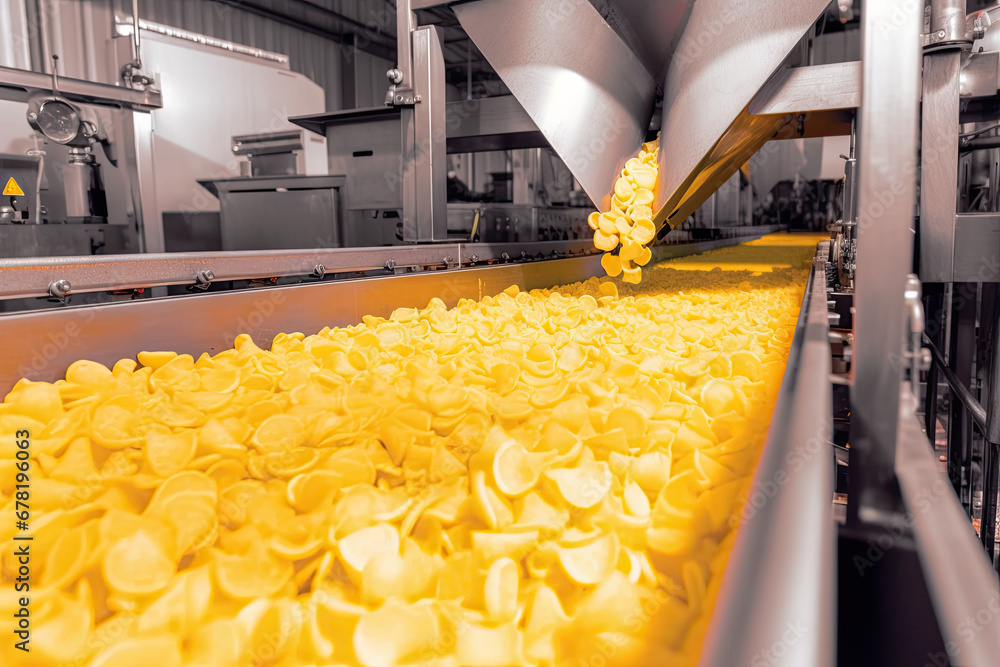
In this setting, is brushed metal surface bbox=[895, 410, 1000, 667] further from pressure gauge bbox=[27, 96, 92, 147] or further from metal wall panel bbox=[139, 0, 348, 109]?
metal wall panel bbox=[139, 0, 348, 109]

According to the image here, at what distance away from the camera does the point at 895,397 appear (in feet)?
2.00

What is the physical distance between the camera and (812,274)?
2100 millimetres

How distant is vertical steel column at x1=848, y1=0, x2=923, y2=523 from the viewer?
62 centimetres

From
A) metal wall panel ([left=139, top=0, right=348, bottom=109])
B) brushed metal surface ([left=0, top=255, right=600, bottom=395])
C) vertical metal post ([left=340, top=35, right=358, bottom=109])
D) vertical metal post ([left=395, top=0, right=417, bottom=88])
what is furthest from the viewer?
vertical metal post ([left=340, top=35, right=358, bottom=109])

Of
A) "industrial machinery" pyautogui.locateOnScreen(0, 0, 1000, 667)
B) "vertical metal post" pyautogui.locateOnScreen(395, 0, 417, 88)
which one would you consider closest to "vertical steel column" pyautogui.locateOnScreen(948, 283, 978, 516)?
"industrial machinery" pyautogui.locateOnScreen(0, 0, 1000, 667)

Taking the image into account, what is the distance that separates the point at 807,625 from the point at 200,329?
127 centimetres

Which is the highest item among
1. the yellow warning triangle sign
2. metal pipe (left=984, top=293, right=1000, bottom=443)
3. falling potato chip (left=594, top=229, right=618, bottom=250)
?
the yellow warning triangle sign

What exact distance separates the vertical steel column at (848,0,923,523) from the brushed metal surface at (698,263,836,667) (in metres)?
0.10

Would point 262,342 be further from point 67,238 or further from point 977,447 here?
point 977,447

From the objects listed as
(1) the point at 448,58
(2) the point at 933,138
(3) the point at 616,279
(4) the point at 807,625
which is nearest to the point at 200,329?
(4) the point at 807,625

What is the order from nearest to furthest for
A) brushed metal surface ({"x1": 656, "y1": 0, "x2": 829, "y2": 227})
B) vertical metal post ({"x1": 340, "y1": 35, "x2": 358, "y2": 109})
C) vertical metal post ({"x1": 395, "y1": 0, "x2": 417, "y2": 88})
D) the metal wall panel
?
brushed metal surface ({"x1": 656, "y1": 0, "x2": 829, "y2": 227})
vertical metal post ({"x1": 395, "y1": 0, "x2": 417, "y2": 88})
the metal wall panel
vertical metal post ({"x1": 340, "y1": 35, "x2": 358, "y2": 109})

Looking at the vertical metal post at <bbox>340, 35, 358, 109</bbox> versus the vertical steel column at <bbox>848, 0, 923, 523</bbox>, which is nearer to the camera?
the vertical steel column at <bbox>848, 0, 923, 523</bbox>

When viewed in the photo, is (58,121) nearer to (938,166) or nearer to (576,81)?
(576,81)

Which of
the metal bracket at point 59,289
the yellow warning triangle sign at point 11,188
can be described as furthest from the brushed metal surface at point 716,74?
the yellow warning triangle sign at point 11,188
